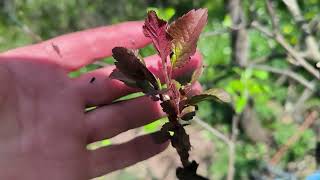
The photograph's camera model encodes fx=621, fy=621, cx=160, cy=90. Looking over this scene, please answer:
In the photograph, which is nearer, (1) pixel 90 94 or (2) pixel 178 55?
(2) pixel 178 55

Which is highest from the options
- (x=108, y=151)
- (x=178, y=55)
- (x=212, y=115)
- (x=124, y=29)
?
(x=178, y=55)

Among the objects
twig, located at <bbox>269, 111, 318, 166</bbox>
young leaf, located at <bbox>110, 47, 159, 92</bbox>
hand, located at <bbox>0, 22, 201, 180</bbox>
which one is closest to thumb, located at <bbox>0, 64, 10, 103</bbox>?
hand, located at <bbox>0, 22, 201, 180</bbox>

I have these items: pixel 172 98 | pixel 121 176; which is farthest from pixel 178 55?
pixel 121 176

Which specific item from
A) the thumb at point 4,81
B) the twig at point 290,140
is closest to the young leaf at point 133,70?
the thumb at point 4,81

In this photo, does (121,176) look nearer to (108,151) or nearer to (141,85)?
(108,151)

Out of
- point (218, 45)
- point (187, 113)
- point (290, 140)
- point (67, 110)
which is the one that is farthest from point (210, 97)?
point (218, 45)

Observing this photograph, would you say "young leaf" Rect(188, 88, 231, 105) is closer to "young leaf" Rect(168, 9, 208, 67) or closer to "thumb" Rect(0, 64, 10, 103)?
"young leaf" Rect(168, 9, 208, 67)

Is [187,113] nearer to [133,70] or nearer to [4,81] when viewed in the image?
[133,70]
